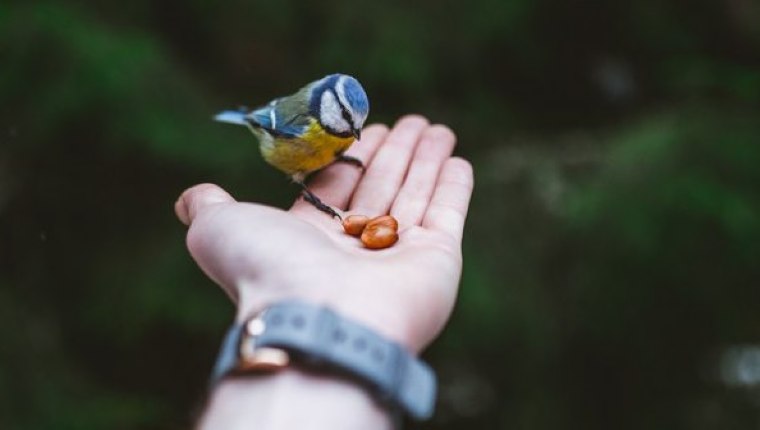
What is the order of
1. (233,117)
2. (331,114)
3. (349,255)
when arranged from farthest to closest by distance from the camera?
(233,117)
(331,114)
(349,255)

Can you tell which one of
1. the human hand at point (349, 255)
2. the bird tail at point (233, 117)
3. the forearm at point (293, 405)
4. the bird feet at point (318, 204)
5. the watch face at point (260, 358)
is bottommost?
the forearm at point (293, 405)

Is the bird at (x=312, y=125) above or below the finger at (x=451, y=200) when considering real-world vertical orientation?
above

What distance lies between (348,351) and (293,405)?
0.11m

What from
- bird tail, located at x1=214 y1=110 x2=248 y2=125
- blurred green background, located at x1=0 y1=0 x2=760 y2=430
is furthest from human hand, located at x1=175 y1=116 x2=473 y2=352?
blurred green background, located at x1=0 y1=0 x2=760 y2=430

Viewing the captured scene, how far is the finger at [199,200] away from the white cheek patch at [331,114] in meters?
0.51

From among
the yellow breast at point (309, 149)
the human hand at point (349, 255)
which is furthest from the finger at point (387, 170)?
the yellow breast at point (309, 149)

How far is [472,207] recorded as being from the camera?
2.65 m

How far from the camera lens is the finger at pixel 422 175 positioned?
6.02 ft

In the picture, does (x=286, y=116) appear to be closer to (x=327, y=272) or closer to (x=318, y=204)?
(x=318, y=204)

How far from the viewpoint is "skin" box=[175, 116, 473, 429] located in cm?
109

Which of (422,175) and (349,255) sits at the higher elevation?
(422,175)

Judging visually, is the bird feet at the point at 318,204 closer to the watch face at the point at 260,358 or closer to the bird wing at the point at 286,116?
the bird wing at the point at 286,116

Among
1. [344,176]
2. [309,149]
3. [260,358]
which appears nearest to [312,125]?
[309,149]

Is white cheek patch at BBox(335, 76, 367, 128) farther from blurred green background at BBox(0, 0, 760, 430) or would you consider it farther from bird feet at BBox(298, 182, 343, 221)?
blurred green background at BBox(0, 0, 760, 430)
